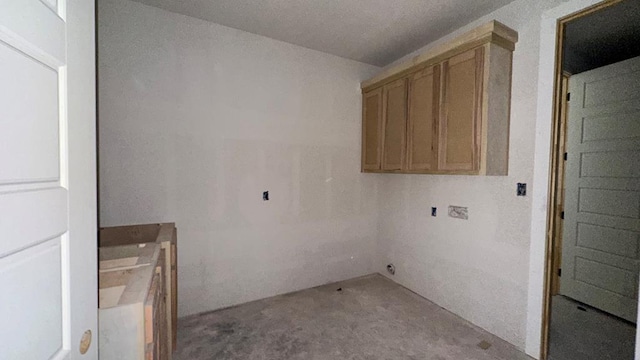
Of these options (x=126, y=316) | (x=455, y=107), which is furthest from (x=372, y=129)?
(x=126, y=316)

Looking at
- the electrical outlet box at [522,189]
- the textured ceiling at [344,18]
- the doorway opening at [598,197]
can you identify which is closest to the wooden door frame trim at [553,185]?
the doorway opening at [598,197]

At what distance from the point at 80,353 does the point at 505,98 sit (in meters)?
2.75

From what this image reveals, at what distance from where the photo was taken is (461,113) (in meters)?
2.17

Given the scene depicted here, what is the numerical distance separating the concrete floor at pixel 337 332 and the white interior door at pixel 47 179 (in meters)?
1.56

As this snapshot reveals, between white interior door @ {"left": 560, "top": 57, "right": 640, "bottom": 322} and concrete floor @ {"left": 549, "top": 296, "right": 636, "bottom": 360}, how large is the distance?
6.3 inches

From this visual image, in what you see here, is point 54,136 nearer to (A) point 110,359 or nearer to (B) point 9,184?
(B) point 9,184

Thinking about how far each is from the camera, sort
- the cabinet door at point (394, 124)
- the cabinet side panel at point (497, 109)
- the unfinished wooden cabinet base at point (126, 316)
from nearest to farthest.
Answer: the unfinished wooden cabinet base at point (126, 316)
the cabinet side panel at point (497, 109)
the cabinet door at point (394, 124)

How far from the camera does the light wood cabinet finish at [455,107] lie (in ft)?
6.64

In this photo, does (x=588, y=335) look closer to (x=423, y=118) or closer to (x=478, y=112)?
(x=478, y=112)

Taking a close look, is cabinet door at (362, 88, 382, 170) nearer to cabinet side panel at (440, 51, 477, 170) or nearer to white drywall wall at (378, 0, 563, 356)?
white drywall wall at (378, 0, 563, 356)

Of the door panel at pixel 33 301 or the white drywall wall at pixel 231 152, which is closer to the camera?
the door panel at pixel 33 301

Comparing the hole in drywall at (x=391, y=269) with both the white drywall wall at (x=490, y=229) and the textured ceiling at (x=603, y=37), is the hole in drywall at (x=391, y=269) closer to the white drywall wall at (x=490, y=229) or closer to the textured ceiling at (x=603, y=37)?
the white drywall wall at (x=490, y=229)

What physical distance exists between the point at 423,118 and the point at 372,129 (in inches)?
29.6

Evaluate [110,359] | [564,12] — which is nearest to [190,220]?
[110,359]
